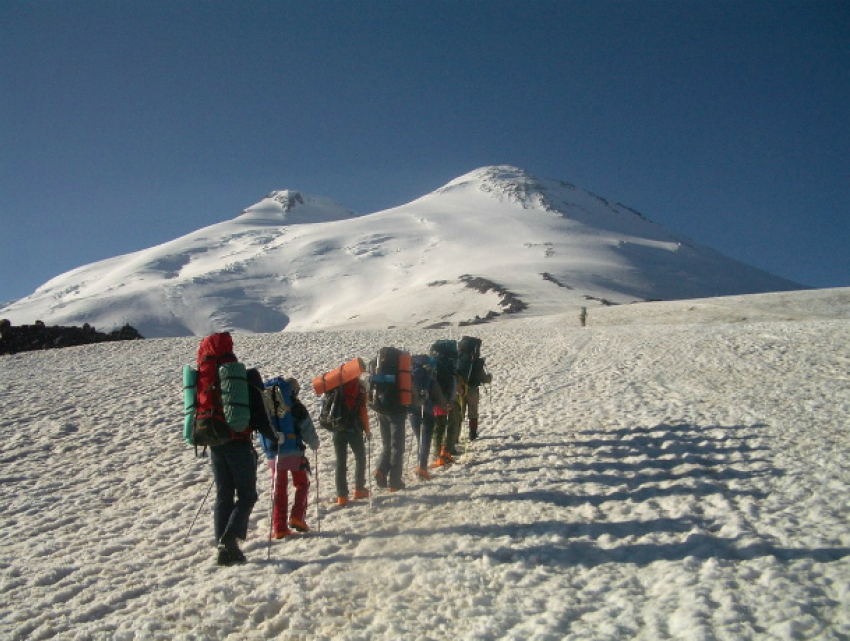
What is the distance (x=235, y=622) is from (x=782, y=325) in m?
26.4

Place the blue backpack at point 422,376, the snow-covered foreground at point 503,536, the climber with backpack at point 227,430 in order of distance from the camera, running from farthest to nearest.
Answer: the blue backpack at point 422,376
the climber with backpack at point 227,430
the snow-covered foreground at point 503,536

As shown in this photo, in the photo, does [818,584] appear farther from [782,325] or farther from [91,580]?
[782,325]

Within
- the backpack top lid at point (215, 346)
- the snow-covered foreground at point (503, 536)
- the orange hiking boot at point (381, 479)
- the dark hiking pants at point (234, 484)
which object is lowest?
the snow-covered foreground at point (503, 536)

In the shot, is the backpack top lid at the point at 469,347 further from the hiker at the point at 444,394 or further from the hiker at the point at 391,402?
the hiker at the point at 391,402

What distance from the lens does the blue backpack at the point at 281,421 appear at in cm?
629

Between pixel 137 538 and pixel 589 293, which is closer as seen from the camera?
pixel 137 538

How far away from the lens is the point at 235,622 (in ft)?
15.0

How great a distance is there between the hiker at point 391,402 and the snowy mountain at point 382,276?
2083 inches

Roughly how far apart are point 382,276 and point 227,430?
416 ft

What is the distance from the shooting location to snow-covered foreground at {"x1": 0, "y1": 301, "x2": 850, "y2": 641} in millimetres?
4469

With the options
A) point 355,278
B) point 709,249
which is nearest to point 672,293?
point 355,278

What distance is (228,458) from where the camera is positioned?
5.64 metres

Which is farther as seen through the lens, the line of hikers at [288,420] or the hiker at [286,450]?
the hiker at [286,450]

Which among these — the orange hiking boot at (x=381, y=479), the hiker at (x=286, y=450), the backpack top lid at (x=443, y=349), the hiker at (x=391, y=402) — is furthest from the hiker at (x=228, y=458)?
the backpack top lid at (x=443, y=349)
